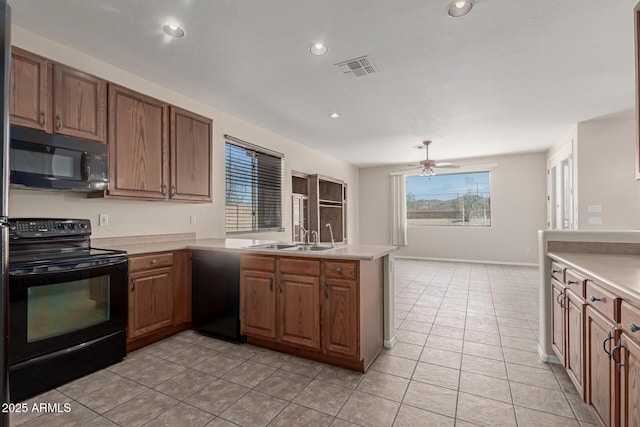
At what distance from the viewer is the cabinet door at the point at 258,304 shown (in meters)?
2.59

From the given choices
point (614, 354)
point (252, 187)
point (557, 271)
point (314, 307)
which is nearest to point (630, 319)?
point (614, 354)

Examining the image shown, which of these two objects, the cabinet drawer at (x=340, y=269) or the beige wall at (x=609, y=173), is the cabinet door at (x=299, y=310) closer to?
the cabinet drawer at (x=340, y=269)

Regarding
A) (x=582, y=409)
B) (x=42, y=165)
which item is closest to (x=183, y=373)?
(x=42, y=165)

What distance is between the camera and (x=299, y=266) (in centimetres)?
245

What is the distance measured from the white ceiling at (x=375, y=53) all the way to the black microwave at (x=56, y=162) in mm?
866

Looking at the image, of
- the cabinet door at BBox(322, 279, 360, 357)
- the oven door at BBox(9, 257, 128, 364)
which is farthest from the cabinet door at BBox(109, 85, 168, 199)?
the cabinet door at BBox(322, 279, 360, 357)

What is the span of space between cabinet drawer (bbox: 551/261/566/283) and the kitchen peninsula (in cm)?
120

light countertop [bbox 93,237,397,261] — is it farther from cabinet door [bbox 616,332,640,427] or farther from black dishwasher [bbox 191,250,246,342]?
cabinet door [bbox 616,332,640,427]

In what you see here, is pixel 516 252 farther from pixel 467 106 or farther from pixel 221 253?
pixel 221 253

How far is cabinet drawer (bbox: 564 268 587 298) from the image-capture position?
174cm

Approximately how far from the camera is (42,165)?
2.17m

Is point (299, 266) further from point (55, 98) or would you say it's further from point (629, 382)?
point (55, 98)

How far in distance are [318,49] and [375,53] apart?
1.63ft

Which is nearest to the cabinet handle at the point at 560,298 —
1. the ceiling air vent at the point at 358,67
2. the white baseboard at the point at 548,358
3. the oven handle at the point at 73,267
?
the white baseboard at the point at 548,358
